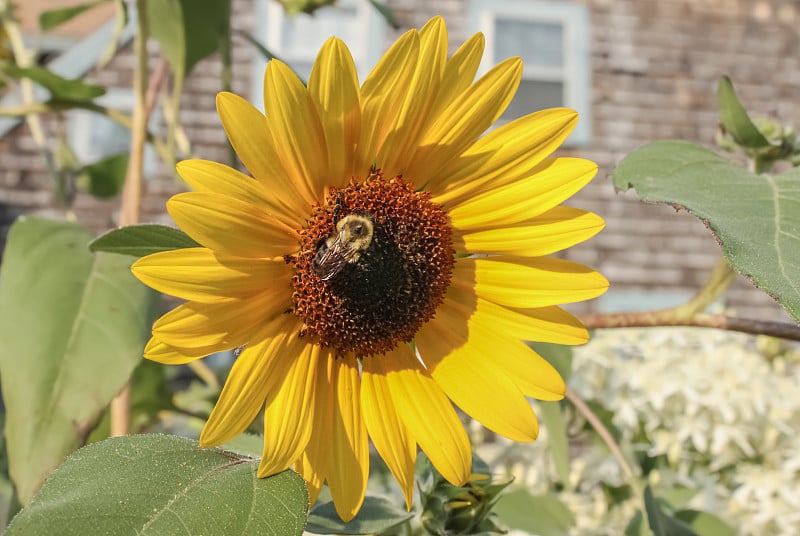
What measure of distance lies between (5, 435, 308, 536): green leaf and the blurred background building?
470 cm

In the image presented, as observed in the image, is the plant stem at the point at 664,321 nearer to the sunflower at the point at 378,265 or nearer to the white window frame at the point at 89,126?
the sunflower at the point at 378,265

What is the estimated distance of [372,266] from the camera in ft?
1.77

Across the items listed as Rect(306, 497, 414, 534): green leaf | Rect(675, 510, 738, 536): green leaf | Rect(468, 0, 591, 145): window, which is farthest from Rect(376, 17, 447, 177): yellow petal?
Rect(468, 0, 591, 145): window

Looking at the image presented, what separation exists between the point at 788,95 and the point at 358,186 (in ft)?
19.7

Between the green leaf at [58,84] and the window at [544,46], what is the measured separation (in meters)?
4.73

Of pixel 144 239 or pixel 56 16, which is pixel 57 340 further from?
pixel 56 16

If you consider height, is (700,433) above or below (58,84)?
below

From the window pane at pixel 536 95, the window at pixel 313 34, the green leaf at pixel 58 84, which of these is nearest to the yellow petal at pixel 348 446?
the green leaf at pixel 58 84

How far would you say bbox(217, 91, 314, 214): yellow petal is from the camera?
384 mm

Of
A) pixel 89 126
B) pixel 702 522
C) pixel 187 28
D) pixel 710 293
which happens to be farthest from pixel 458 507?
pixel 89 126

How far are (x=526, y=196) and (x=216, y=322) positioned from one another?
0.19 metres

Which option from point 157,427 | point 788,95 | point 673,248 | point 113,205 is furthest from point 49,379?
point 788,95

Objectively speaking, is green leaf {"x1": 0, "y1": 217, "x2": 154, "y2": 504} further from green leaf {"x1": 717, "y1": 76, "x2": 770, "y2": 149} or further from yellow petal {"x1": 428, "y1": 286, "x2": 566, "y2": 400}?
green leaf {"x1": 717, "y1": 76, "x2": 770, "y2": 149}

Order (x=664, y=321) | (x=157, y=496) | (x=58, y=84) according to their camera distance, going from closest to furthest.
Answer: (x=157, y=496) < (x=664, y=321) < (x=58, y=84)
